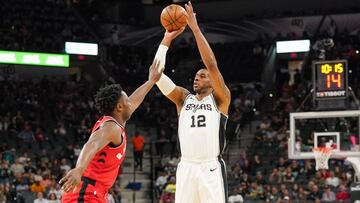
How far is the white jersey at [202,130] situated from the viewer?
741 centimetres

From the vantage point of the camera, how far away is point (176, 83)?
1081 inches

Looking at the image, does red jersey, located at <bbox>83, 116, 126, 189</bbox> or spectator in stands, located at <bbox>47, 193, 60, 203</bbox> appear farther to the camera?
spectator in stands, located at <bbox>47, 193, 60, 203</bbox>

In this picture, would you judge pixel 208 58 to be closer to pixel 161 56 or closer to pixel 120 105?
pixel 161 56

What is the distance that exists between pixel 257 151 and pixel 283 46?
6035mm

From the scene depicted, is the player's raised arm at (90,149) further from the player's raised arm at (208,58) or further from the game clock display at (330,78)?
the game clock display at (330,78)

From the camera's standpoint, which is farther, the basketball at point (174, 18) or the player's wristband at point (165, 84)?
the player's wristband at point (165, 84)

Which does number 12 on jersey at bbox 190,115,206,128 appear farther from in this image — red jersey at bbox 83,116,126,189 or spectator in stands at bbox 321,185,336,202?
spectator in stands at bbox 321,185,336,202

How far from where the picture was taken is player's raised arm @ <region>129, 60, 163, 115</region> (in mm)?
6371

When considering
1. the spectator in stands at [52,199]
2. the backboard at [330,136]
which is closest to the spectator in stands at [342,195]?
the backboard at [330,136]

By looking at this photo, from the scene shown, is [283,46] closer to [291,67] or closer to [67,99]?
[291,67]

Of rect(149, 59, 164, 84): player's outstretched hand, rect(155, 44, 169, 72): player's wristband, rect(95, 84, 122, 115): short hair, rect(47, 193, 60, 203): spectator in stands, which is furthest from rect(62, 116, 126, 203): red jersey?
rect(47, 193, 60, 203): spectator in stands

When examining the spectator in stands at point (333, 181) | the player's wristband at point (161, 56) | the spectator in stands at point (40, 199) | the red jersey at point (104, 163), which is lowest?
the spectator in stands at point (40, 199)

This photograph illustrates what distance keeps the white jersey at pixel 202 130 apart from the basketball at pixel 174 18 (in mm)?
840

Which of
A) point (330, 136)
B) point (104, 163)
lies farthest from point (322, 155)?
point (104, 163)
